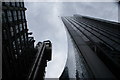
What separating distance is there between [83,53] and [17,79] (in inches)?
1036

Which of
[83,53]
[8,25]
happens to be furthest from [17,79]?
[83,53]

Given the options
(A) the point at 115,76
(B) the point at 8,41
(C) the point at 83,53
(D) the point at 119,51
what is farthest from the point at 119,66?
(B) the point at 8,41

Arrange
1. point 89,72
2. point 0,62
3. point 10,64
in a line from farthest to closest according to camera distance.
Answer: point 10,64, point 0,62, point 89,72

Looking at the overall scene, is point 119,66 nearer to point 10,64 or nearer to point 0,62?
point 0,62

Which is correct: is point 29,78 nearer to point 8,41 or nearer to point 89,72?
point 8,41

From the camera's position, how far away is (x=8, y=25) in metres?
30.7

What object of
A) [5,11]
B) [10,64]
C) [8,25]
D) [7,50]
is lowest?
[10,64]

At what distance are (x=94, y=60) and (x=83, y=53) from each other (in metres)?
2.21

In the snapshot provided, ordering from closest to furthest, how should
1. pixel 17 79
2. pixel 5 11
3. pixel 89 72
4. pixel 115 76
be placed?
1. pixel 115 76
2. pixel 89 72
3. pixel 5 11
4. pixel 17 79

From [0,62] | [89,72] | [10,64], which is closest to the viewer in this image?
[89,72]

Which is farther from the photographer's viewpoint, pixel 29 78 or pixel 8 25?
pixel 29 78

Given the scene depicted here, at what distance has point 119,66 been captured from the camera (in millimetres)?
11727

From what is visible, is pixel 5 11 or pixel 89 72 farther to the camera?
pixel 5 11

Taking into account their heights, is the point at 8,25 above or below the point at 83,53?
above
